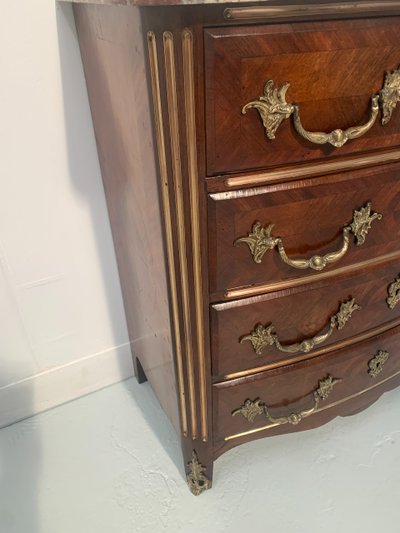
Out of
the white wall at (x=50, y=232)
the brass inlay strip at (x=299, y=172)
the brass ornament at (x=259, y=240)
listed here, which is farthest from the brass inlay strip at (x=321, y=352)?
the white wall at (x=50, y=232)

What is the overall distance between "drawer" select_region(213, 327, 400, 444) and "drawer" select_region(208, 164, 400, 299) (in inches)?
9.0

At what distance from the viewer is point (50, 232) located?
973 mm

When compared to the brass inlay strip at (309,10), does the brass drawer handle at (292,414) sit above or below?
below

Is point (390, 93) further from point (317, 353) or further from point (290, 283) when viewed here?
point (317, 353)

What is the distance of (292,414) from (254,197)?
0.51 metres

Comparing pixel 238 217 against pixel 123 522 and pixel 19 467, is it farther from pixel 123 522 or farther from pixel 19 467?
pixel 19 467

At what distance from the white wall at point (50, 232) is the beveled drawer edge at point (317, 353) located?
0.46 metres

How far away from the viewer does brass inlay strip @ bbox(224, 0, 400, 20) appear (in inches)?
17.9

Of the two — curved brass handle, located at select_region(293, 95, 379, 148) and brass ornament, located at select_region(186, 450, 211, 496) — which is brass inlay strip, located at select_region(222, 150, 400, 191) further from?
brass ornament, located at select_region(186, 450, 211, 496)

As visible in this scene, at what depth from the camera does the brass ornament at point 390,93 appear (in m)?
0.56

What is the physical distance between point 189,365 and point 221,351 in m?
0.06

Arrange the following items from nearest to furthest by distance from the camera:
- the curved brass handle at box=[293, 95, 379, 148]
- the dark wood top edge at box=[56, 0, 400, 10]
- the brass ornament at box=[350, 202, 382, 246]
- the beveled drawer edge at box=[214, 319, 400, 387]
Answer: the dark wood top edge at box=[56, 0, 400, 10], the curved brass handle at box=[293, 95, 379, 148], the brass ornament at box=[350, 202, 382, 246], the beveled drawer edge at box=[214, 319, 400, 387]

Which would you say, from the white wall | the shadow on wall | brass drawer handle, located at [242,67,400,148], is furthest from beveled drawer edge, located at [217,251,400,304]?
the white wall

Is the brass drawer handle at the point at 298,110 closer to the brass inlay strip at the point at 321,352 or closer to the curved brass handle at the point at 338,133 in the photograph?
the curved brass handle at the point at 338,133
